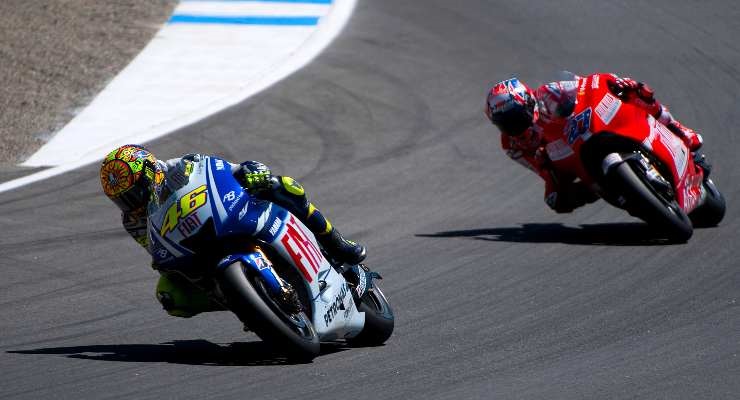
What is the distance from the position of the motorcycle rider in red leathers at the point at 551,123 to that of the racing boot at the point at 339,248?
3.32 metres

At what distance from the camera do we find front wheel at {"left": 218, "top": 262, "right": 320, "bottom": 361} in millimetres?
5902

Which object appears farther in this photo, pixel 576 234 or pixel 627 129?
pixel 576 234

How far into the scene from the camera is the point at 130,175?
647 centimetres

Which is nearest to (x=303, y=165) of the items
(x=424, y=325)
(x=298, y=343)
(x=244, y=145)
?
(x=244, y=145)

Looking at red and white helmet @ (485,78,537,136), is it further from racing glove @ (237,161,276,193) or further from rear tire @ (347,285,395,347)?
racing glove @ (237,161,276,193)

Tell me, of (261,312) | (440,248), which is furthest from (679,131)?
(261,312)

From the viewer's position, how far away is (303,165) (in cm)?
1211

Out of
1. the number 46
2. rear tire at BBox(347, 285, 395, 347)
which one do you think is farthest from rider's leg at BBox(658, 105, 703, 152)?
the number 46

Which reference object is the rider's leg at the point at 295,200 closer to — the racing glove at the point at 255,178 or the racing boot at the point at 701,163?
the racing glove at the point at 255,178

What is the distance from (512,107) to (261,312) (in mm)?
4399

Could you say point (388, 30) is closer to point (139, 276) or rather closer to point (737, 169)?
point (737, 169)

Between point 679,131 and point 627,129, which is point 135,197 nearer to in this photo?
point 627,129

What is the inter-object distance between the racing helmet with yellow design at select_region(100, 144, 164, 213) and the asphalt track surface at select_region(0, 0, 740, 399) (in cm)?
87

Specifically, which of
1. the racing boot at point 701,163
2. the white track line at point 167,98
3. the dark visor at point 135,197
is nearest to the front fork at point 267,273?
the dark visor at point 135,197
